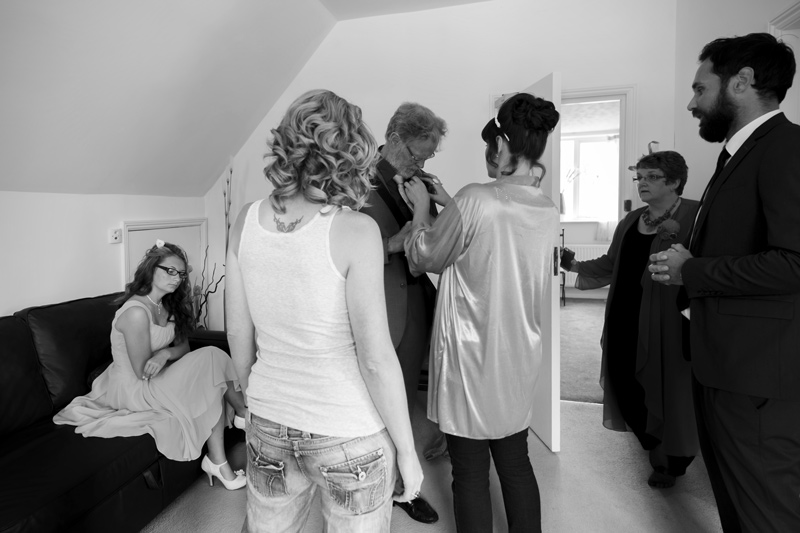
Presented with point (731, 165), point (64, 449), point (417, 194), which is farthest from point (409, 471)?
point (64, 449)

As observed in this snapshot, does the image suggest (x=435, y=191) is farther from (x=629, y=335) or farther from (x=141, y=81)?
(x=141, y=81)

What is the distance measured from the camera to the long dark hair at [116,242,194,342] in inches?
92.5

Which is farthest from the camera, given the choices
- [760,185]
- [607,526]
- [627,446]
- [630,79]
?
[630,79]

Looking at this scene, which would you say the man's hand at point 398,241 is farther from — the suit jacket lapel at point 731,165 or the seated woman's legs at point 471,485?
the suit jacket lapel at point 731,165

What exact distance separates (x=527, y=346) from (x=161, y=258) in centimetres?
172

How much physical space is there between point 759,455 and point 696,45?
8.65ft

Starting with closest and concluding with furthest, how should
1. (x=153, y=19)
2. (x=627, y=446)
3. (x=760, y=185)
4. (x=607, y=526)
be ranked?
(x=760, y=185) → (x=607, y=526) → (x=153, y=19) → (x=627, y=446)

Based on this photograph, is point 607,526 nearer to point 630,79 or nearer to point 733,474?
point 733,474

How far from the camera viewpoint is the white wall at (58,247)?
95.0 inches

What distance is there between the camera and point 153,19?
2361 mm

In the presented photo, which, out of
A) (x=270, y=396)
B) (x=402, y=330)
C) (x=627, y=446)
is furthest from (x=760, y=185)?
(x=627, y=446)

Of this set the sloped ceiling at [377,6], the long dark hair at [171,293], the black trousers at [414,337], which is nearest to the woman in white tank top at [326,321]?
the black trousers at [414,337]

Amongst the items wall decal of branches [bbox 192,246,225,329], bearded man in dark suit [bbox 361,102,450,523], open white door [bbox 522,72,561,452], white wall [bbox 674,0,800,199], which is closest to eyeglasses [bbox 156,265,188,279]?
bearded man in dark suit [bbox 361,102,450,523]

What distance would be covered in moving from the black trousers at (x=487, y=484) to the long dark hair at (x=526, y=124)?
0.91 m
